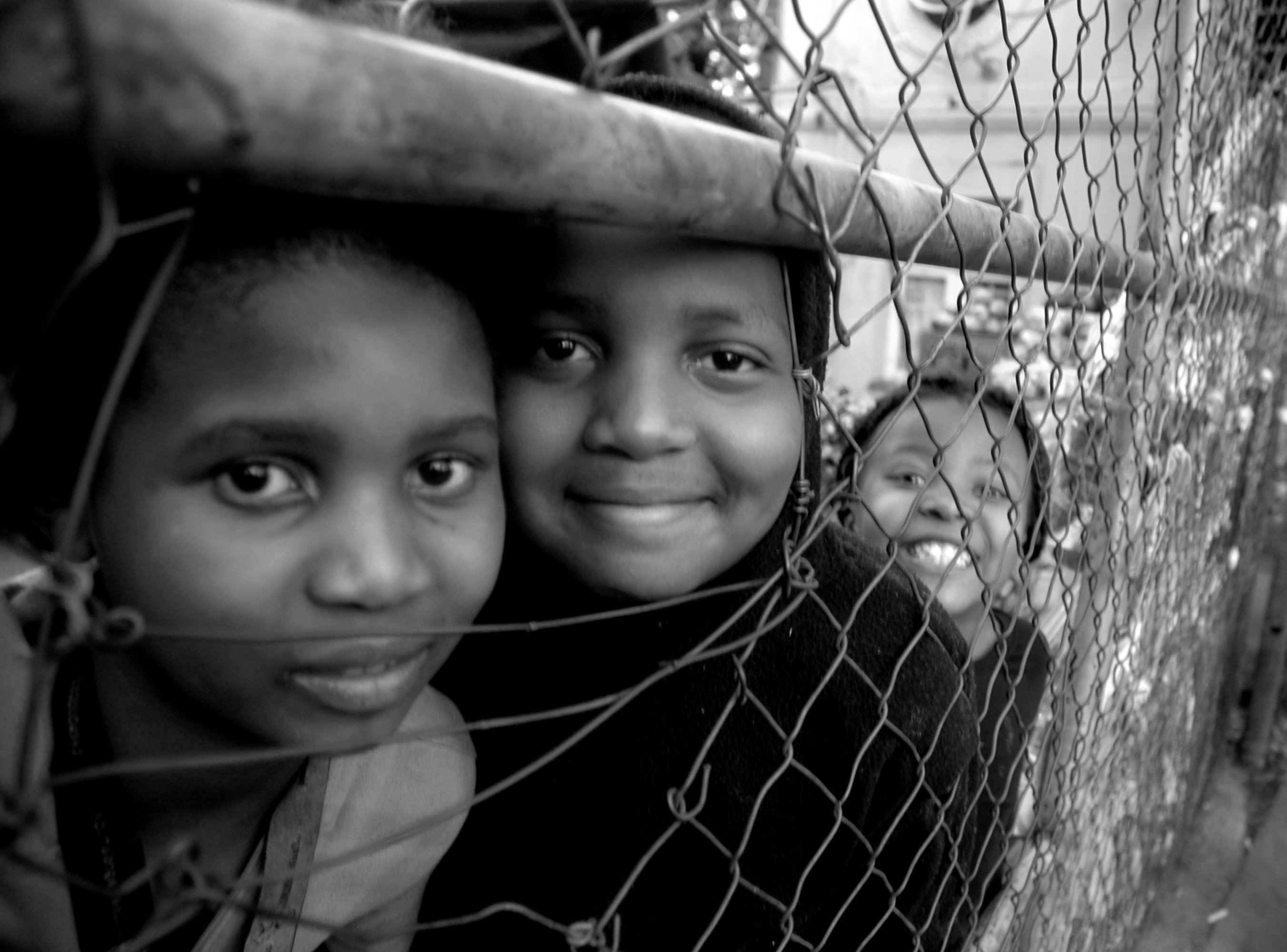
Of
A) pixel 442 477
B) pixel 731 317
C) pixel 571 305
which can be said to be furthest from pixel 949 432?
pixel 442 477

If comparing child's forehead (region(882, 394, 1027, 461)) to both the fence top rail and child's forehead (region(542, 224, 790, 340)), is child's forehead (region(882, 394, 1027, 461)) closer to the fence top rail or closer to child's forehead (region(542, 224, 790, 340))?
child's forehead (region(542, 224, 790, 340))

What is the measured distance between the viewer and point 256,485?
1.98ft

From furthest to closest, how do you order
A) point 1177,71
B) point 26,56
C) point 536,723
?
point 1177,71
point 536,723
point 26,56

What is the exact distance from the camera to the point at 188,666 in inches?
26.7

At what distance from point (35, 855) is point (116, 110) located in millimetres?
536

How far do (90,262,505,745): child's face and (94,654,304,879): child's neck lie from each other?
83 mm

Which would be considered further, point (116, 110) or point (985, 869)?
point (985, 869)

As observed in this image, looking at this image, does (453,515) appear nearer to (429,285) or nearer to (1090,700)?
(429,285)

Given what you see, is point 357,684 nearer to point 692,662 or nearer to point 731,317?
point 692,662

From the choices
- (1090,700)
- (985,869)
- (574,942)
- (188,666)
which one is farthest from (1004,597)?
(188,666)

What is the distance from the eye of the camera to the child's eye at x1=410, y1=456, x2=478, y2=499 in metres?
0.70

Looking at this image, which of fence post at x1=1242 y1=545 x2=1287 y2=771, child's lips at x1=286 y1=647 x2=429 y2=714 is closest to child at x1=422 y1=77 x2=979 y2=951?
child's lips at x1=286 y1=647 x2=429 y2=714

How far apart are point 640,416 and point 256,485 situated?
1.15 feet

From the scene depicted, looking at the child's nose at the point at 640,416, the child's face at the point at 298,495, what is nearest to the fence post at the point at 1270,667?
the child's nose at the point at 640,416
